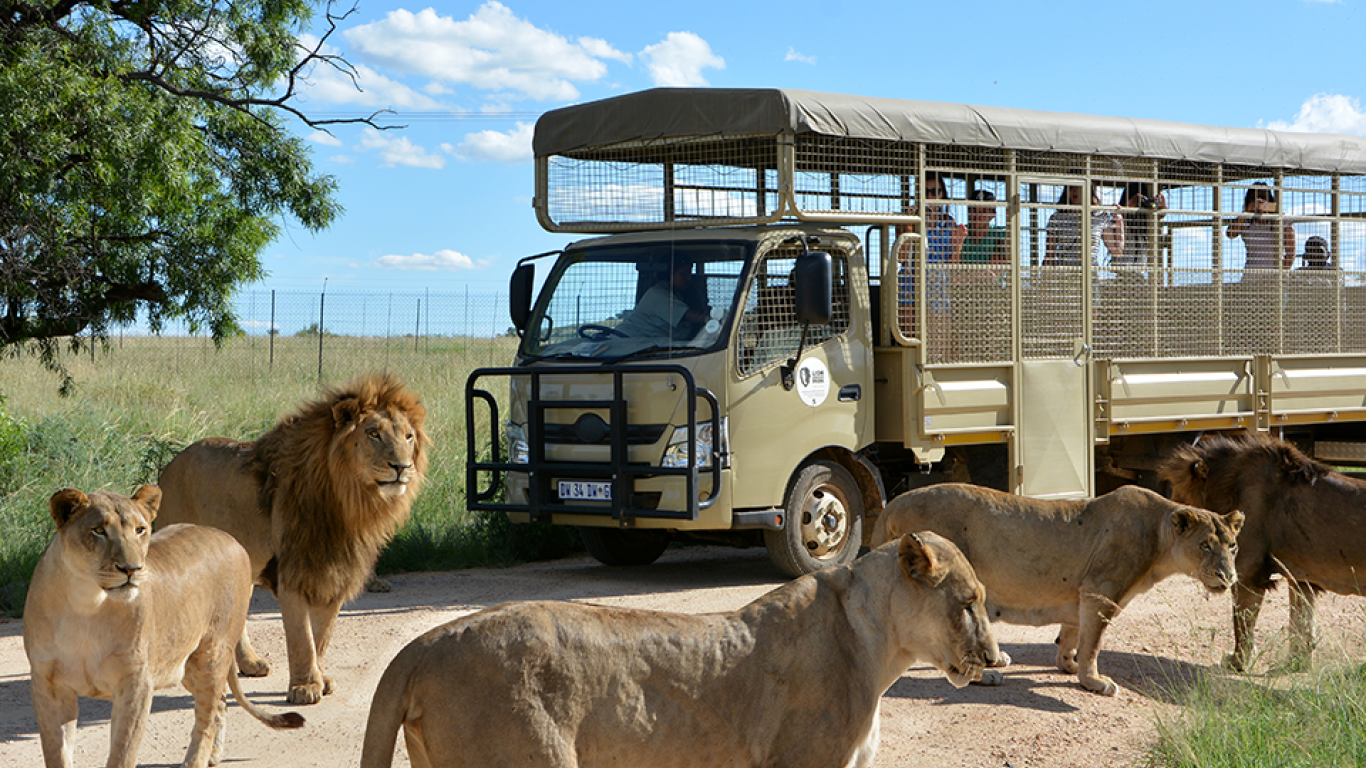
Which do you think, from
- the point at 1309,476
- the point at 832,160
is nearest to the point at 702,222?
the point at 832,160

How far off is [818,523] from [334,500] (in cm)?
405

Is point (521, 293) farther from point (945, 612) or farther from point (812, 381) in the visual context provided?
point (945, 612)

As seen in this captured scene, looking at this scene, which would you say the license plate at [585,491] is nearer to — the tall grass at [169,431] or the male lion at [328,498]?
the tall grass at [169,431]

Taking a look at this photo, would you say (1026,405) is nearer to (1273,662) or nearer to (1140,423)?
(1140,423)

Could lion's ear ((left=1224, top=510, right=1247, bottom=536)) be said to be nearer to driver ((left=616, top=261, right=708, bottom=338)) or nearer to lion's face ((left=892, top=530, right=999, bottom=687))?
lion's face ((left=892, top=530, right=999, bottom=687))

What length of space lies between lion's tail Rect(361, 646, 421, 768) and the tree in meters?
7.91

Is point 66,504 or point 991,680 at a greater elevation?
point 66,504

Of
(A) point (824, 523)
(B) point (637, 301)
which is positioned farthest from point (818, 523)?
(B) point (637, 301)

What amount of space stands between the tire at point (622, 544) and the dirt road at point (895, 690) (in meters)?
0.75

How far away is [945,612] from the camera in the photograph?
3.62m

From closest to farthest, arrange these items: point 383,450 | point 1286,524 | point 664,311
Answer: point 383,450 → point 1286,524 → point 664,311

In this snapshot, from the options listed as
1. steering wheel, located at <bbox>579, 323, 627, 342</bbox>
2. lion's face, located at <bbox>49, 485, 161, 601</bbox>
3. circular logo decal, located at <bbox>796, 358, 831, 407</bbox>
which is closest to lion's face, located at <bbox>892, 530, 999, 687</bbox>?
lion's face, located at <bbox>49, 485, 161, 601</bbox>

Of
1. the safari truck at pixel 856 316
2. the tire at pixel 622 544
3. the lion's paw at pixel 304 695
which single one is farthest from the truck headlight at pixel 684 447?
the lion's paw at pixel 304 695

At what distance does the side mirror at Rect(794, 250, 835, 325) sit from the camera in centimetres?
873
